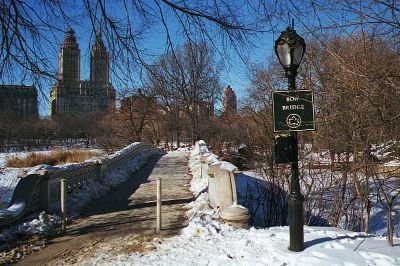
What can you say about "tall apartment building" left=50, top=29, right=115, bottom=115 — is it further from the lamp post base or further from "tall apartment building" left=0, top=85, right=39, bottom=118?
the lamp post base

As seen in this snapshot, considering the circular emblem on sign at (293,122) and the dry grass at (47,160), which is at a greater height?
the circular emblem on sign at (293,122)

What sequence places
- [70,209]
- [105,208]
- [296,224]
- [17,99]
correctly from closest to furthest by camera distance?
1. [296,224]
2. [17,99]
3. [70,209]
4. [105,208]

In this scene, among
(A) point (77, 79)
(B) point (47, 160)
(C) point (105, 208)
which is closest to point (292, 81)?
(A) point (77, 79)

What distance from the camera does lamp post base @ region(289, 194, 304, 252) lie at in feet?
20.6

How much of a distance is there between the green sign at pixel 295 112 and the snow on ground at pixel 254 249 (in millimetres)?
1708

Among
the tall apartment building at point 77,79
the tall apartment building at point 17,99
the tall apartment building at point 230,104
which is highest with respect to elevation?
the tall apartment building at point 230,104

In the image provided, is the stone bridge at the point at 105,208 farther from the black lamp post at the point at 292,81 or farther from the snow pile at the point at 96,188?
the black lamp post at the point at 292,81

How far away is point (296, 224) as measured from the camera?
6301mm

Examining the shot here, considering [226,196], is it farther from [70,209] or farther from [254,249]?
[70,209]

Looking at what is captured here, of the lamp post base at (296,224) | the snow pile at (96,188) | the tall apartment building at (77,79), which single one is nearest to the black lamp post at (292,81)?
the lamp post base at (296,224)

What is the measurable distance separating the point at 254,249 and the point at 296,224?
0.71 meters

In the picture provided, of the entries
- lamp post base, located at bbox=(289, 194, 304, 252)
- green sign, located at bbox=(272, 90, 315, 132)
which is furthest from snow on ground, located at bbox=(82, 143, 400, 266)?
green sign, located at bbox=(272, 90, 315, 132)

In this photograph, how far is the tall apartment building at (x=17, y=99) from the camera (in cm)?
659

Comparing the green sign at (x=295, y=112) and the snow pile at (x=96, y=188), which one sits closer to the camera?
the green sign at (x=295, y=112)
